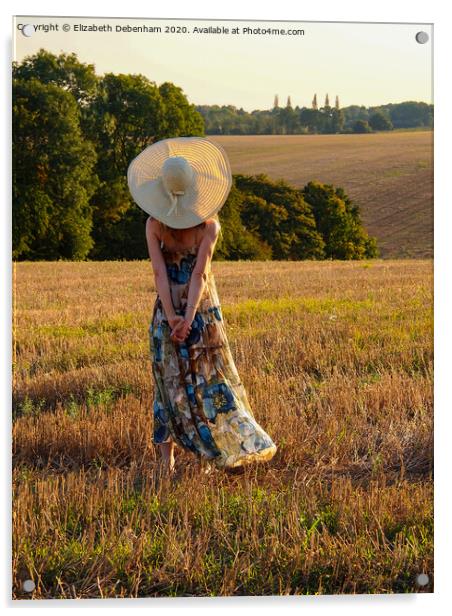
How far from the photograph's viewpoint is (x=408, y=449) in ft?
18.2

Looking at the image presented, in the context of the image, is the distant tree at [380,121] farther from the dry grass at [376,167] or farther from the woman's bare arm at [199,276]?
the woman's bare arm at [199,276]

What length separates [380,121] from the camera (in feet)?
19.4

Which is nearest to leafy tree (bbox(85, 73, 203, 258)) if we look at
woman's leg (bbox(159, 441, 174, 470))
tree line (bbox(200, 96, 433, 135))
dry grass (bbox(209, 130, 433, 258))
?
tree line (bbox(200, 96, 433, 135))

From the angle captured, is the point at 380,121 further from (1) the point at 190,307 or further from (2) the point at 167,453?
(2) the point at 167,453

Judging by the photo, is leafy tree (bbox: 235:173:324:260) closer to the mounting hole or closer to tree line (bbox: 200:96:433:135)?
tree line (bbox: 200:96:433:135)

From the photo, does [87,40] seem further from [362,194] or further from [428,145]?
[362,194]

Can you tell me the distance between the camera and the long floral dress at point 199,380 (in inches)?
201

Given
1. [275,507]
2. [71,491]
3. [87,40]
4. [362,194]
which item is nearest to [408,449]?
[275,507]

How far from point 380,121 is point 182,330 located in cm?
196

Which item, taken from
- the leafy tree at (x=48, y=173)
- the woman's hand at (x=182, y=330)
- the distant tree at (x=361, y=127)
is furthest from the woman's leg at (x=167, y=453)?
the distant tree at (x=361, y=127)

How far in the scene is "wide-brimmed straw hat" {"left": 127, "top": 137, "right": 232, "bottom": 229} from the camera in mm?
5008

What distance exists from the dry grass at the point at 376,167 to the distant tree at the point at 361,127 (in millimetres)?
106

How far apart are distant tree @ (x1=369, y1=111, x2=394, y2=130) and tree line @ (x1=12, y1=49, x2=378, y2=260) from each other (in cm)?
103

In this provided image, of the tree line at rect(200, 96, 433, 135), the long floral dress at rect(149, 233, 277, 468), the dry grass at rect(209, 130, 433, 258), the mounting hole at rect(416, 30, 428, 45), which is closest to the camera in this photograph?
the long floral dress at rect(149, 233, 277, 468)
